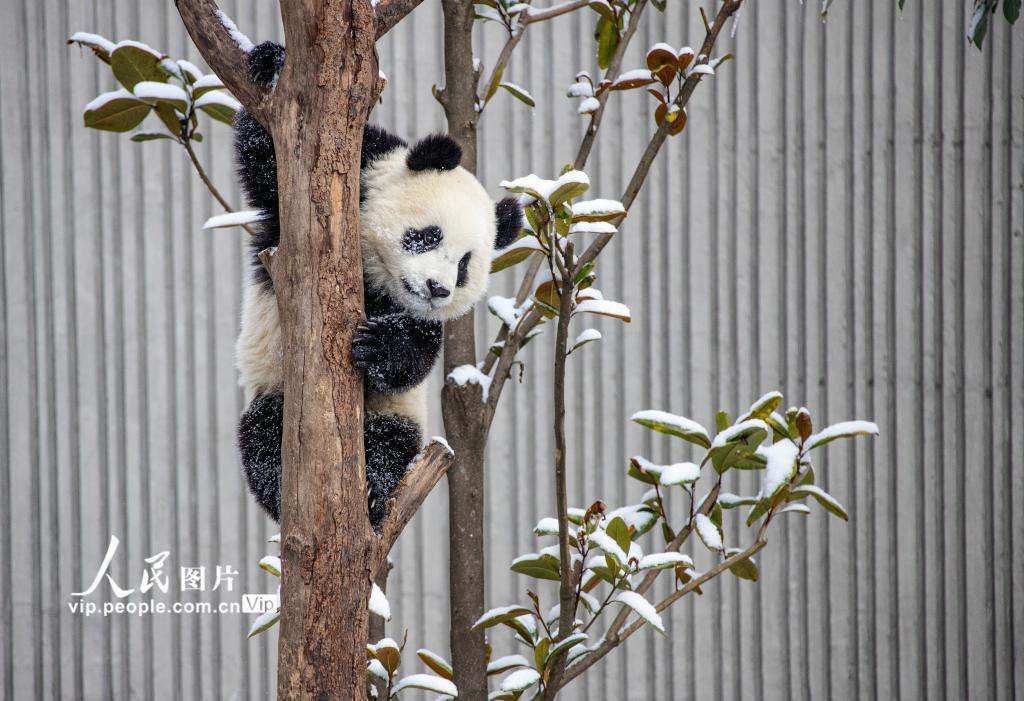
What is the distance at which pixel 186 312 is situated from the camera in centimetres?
250

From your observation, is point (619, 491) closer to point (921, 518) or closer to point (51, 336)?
point (921, 518)

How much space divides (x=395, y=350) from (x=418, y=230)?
22 centimetres

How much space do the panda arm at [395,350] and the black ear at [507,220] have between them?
192 millimetres

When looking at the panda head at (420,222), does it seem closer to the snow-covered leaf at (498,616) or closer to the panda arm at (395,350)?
the panda arm at (395,350)

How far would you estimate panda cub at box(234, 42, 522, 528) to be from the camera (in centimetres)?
126

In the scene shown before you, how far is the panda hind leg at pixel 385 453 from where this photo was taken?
1.34 metres

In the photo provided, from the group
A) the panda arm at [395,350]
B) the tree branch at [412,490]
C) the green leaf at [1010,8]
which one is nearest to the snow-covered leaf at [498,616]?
the tree branch at [412,490]

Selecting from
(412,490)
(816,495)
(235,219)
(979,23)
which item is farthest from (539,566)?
(979,23)

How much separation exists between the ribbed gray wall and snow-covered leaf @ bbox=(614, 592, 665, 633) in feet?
4.04

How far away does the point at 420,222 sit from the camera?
4.17 ft

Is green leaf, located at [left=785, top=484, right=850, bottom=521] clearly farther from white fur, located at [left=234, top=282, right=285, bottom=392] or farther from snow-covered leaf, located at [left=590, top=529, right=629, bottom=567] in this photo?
white fur, located at [left=234, top=282, right=285, bottom=392]

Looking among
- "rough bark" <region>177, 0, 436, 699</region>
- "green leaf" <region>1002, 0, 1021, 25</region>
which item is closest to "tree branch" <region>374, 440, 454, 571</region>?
"rough bark" <region>177, 0, 436, 699</region>

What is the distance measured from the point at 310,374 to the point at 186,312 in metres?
1.61

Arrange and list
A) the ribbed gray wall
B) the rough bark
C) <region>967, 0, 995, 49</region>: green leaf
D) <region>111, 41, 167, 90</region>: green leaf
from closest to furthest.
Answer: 1. the rough bark
2. <region>111, 41, 167, 90</region>: green leaf
3. <region>967, 0, 995, 49</region>: green leaf
4. the ribbed gray wall
